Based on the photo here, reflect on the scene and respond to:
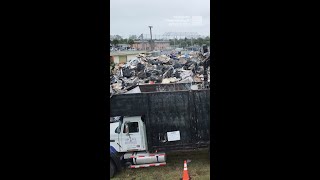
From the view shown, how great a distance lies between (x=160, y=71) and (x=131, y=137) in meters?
0.86

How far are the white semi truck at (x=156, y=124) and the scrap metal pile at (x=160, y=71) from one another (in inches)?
4.9

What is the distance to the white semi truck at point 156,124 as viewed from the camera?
124 inches

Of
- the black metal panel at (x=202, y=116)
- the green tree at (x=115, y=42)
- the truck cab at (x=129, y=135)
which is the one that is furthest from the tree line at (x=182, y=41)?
the truck cab at (x=129, y=135)

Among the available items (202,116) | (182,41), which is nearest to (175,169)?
(202,116)

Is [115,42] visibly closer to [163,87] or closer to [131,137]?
[163,87]

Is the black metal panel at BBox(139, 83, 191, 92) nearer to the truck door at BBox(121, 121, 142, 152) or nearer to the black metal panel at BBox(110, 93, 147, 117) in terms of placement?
the black metal panel at BBox(110, 93, 147, 117)

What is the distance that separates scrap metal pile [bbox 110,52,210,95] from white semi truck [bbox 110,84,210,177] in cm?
12

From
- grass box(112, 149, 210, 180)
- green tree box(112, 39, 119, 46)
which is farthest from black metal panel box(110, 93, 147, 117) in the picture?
green tree box(112, 39, 119, 46)

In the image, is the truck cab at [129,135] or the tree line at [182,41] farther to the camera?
the truck cab at [129,135]

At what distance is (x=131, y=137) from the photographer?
129 inches

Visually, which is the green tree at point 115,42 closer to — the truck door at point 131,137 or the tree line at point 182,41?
the tree line at point 182,41

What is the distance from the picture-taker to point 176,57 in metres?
2.59
